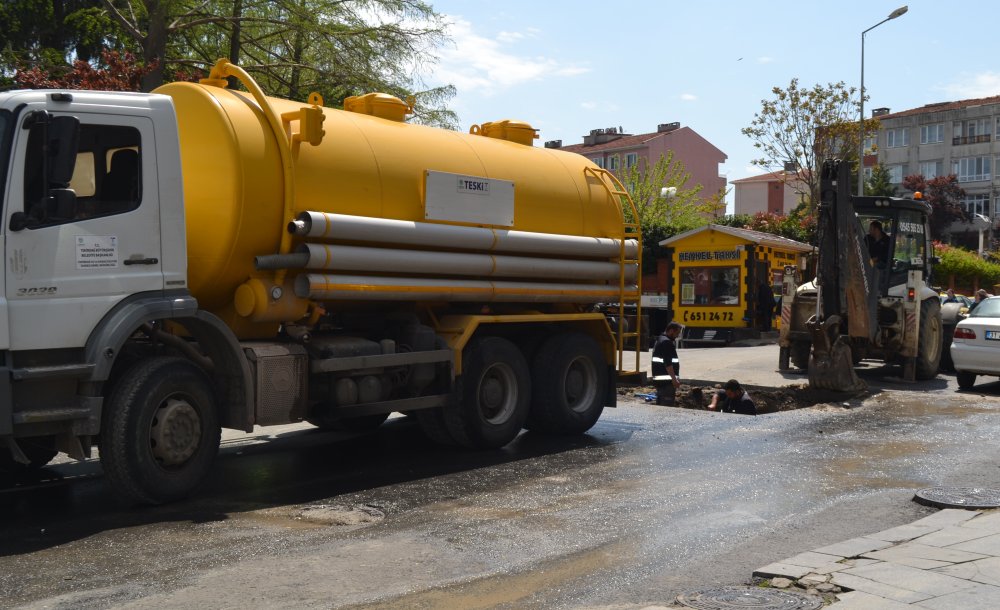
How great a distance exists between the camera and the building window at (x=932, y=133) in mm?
74938

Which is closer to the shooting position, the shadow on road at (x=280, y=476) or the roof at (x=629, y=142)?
the shadow on road at (x=280, y=476)

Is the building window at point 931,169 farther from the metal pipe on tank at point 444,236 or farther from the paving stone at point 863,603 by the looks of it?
the paving stone at point 863,603

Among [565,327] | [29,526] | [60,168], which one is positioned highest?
[60,168]

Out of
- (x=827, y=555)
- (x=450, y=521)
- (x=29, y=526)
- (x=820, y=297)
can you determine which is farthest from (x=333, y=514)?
(x=820, y=297)

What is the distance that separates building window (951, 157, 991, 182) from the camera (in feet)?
237

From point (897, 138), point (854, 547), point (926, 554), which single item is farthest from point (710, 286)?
point (897, 138)

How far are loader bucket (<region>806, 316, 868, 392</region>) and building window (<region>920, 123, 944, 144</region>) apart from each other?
66876 millimetres

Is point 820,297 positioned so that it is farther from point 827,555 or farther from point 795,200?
point 795,200

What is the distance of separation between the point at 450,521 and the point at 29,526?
9.36ft

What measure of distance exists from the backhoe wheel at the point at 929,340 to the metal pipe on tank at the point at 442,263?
7.43 meters

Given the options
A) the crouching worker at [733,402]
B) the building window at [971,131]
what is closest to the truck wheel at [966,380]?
the crouching worker at [733,402]

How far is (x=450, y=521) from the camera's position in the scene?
283 inches

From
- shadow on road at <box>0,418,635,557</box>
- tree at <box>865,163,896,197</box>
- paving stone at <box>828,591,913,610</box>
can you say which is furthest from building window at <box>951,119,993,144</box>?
paving stone at <box>828,591,913,610</box>

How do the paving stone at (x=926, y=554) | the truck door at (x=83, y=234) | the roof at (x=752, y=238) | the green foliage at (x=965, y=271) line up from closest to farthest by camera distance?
the paving stone at (x=926, y=554), the truck door at (x=83, y=234), the roof at (x=752, y=238), the green foliage at (x=965, y=271)
